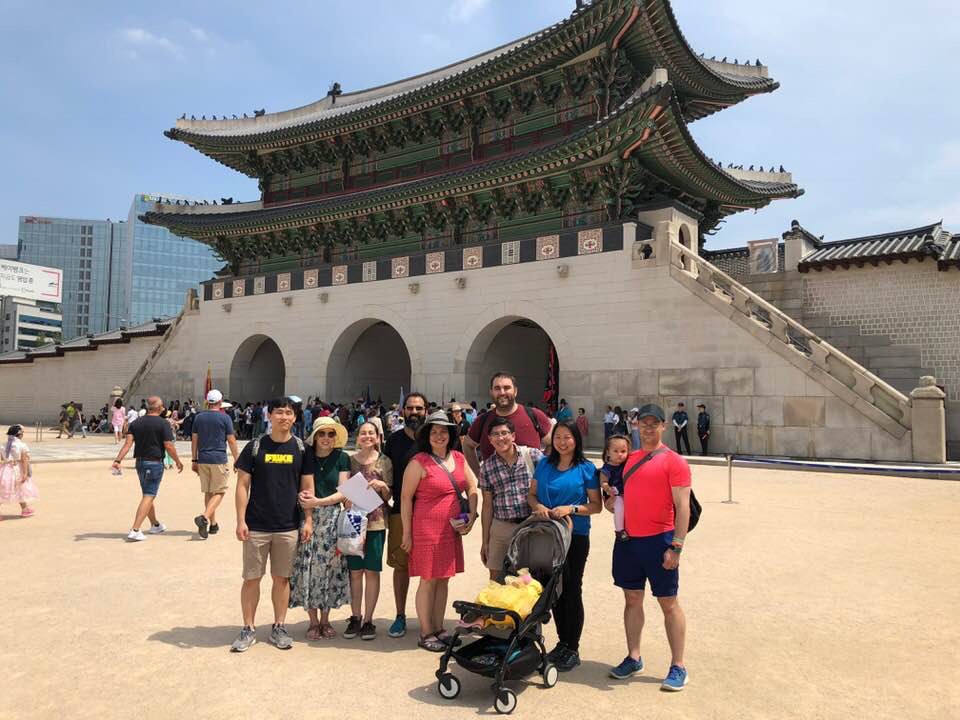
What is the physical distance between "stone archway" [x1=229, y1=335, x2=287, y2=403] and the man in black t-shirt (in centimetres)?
2434

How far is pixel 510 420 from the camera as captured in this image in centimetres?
512

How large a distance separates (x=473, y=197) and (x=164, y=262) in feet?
327

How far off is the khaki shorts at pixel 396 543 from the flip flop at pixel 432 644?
1.80 feet

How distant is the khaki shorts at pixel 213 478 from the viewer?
8.84 meters

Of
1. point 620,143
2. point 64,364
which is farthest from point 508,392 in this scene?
point 64,364

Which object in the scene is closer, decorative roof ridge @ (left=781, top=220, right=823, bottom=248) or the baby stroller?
the baby stroller

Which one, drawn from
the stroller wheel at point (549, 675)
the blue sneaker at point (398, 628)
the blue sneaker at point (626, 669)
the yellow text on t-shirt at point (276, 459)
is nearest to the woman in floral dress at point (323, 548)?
the yellow text on t-shirt at point (276, 459)

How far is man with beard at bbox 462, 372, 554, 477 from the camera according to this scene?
500 cm

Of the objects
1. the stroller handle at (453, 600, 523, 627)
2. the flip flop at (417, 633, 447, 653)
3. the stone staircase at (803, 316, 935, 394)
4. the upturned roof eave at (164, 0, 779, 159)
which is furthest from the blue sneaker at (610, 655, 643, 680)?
the upturned roof eave at (164, 0, 779, 159)

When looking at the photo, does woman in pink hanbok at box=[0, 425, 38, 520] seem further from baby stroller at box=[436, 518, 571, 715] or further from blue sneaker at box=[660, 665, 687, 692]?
blue sneaker at box=[660, 665, 687, 692]

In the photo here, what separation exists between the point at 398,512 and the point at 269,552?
3.10 ft

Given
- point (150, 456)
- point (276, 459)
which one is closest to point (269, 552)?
point (276, 459)

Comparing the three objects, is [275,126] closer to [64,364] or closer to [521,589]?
[64,364]

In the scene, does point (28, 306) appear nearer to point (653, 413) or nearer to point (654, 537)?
point (653, 413)
